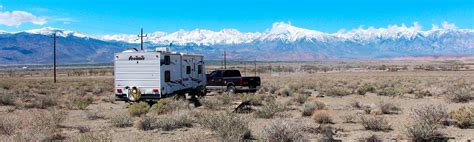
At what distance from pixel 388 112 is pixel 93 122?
10283mm

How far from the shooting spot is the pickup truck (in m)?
28.3

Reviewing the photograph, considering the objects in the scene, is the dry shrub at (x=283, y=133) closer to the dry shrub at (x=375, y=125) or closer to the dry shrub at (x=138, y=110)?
the dry shrub at (x=375, y=125)

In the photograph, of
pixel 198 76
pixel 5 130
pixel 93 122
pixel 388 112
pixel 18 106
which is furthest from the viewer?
pixel 198 76

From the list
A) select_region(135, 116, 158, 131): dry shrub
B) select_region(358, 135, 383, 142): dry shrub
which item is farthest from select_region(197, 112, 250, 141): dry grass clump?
select_region(358, 135, 383, 142): dry shrub

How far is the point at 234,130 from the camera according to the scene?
10789mm

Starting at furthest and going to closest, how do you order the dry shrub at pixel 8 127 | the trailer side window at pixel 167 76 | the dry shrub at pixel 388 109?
the trailer side window at pixel 167 76 < the dry shrub at pixel 388 109 < the dry shrub at pixel 8 127

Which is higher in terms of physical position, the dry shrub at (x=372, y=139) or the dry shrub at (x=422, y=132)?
the dry shrub at (x=422, y=132)

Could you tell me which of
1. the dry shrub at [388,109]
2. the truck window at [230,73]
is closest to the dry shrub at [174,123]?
the dry shrub at [388,109]

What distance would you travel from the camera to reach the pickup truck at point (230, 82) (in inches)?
1113

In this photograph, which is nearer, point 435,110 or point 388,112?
point 435,110

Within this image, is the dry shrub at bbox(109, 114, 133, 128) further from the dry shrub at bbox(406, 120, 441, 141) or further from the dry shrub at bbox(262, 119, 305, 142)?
the dry shrub at bbox(406, 120, 441, 141)

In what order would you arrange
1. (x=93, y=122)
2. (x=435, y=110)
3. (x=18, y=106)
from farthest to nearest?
(x=18, y=106) < (x=93, y=122) < (x=435, y=110)

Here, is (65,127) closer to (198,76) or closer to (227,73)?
(198,76)

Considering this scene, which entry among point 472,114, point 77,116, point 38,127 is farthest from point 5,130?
point 472,114
